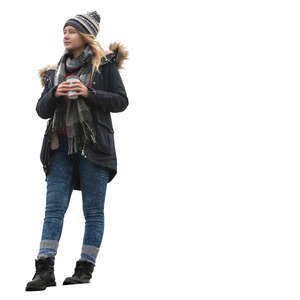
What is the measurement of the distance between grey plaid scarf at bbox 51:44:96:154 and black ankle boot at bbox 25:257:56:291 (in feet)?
2.43

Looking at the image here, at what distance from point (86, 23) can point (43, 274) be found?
174 cm

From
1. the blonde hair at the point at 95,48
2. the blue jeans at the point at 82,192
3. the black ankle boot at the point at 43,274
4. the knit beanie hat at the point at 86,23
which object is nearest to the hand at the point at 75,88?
the blonde hair at the point at 95,48

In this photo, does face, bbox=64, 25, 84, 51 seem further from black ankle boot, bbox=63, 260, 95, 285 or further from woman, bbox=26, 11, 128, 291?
black ankle boot, bbox=63, 260, 95, 285

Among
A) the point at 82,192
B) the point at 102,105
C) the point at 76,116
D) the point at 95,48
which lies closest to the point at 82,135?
the point at 76,116

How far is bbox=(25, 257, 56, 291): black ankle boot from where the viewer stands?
12.8ft

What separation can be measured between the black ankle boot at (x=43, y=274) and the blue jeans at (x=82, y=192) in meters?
0.16

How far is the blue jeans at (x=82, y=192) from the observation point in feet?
13.7

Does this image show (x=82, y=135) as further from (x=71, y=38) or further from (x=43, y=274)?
(x=43, y=274)

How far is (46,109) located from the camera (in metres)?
4.30

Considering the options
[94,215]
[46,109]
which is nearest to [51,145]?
[46,109]

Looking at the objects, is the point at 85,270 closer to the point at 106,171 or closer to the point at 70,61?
the point at 106,171

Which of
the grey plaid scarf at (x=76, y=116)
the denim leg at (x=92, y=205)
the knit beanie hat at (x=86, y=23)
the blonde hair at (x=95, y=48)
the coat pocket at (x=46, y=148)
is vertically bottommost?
the denim leg at (x=92, y=205)

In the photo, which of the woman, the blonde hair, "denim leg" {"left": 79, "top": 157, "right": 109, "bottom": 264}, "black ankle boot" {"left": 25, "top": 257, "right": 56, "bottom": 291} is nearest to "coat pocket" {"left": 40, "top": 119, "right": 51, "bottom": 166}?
the woman

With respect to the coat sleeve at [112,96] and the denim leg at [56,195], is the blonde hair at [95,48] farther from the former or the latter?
the denim leg at [56,195]
